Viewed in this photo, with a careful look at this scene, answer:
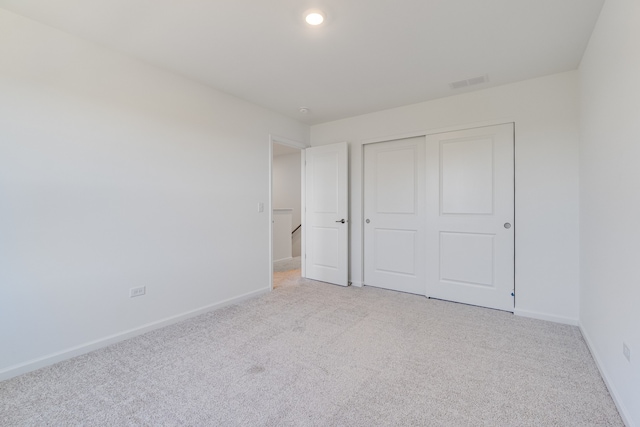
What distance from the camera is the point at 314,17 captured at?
199cm

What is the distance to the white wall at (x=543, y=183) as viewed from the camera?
276 centimetres

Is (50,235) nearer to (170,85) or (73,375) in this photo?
(73,375)

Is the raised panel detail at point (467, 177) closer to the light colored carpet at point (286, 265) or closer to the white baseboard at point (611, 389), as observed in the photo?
the white baseboard at point (611, 389)

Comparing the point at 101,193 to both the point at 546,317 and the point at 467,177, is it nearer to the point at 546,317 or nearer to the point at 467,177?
the point at 467,177

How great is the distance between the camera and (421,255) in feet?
12.1

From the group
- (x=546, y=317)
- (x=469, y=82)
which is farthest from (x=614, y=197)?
(x=469, y=82)

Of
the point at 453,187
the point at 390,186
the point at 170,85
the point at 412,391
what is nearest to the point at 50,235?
the point at 170,85

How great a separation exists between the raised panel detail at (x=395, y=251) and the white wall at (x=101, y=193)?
193 centimetres

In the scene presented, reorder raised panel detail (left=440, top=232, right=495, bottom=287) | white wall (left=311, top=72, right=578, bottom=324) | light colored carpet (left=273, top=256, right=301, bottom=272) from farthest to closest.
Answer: light colored carpet (left=273, top=256, right=301, bottom=272), raised panel detail (left=440, top=232, right=495, bottom=287), white wall (left=311, top=72, right=578, bottom=324)

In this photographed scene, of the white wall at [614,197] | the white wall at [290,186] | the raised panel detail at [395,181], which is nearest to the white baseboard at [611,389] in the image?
the white wall at [614,197]

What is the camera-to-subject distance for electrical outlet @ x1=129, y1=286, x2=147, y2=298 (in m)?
2.52

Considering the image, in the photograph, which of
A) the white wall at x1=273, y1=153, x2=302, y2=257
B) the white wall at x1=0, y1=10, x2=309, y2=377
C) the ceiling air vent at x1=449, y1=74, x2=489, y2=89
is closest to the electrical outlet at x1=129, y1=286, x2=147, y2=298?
the white wall at x1=0, y1=10, x2=309, y2=377

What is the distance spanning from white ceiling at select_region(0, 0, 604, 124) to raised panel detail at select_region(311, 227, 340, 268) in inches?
80.1

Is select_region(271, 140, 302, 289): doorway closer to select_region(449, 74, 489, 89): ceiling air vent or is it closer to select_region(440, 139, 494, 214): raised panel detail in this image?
select_region(440, 139, 494, 214): raised panel detail
